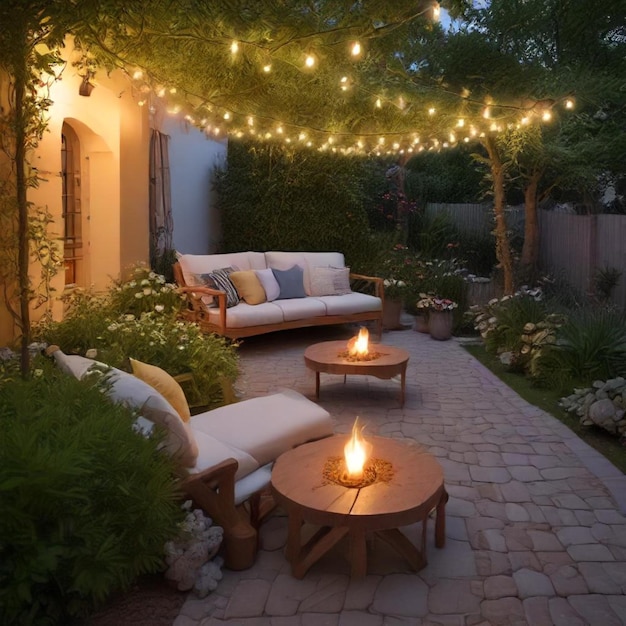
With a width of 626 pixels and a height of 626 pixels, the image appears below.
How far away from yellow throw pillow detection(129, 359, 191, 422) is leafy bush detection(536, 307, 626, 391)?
363 centimetres

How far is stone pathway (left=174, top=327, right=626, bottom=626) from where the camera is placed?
103 inches

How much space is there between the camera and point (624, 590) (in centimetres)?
278

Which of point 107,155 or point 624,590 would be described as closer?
point 624,590

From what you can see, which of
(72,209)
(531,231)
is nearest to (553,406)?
(72,209)

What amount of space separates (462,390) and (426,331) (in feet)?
9.69

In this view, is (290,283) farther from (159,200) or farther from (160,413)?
(160,413)

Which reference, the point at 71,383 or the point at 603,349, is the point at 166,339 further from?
the point at 603,349

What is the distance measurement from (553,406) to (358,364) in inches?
64.9

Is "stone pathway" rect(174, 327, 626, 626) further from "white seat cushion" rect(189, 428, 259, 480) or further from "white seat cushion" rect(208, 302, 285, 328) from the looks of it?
"white seat cushion" rect(208, 302, 285, 328)

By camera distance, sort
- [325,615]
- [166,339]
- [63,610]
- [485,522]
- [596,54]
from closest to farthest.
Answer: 1. [63,610]
2. [325,615]
3. [485,522]
4. [166,339]
5. [596,54]

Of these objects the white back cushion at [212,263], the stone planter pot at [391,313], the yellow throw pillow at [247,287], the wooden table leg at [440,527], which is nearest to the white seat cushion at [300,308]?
the yellow throw pillow at [247,287]

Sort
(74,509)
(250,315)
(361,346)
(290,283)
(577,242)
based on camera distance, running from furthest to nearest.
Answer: (577,242), (290,283), (250,315), (361,346), (74,509)

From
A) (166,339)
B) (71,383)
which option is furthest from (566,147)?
(71,383)

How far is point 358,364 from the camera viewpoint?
5.43 meters
